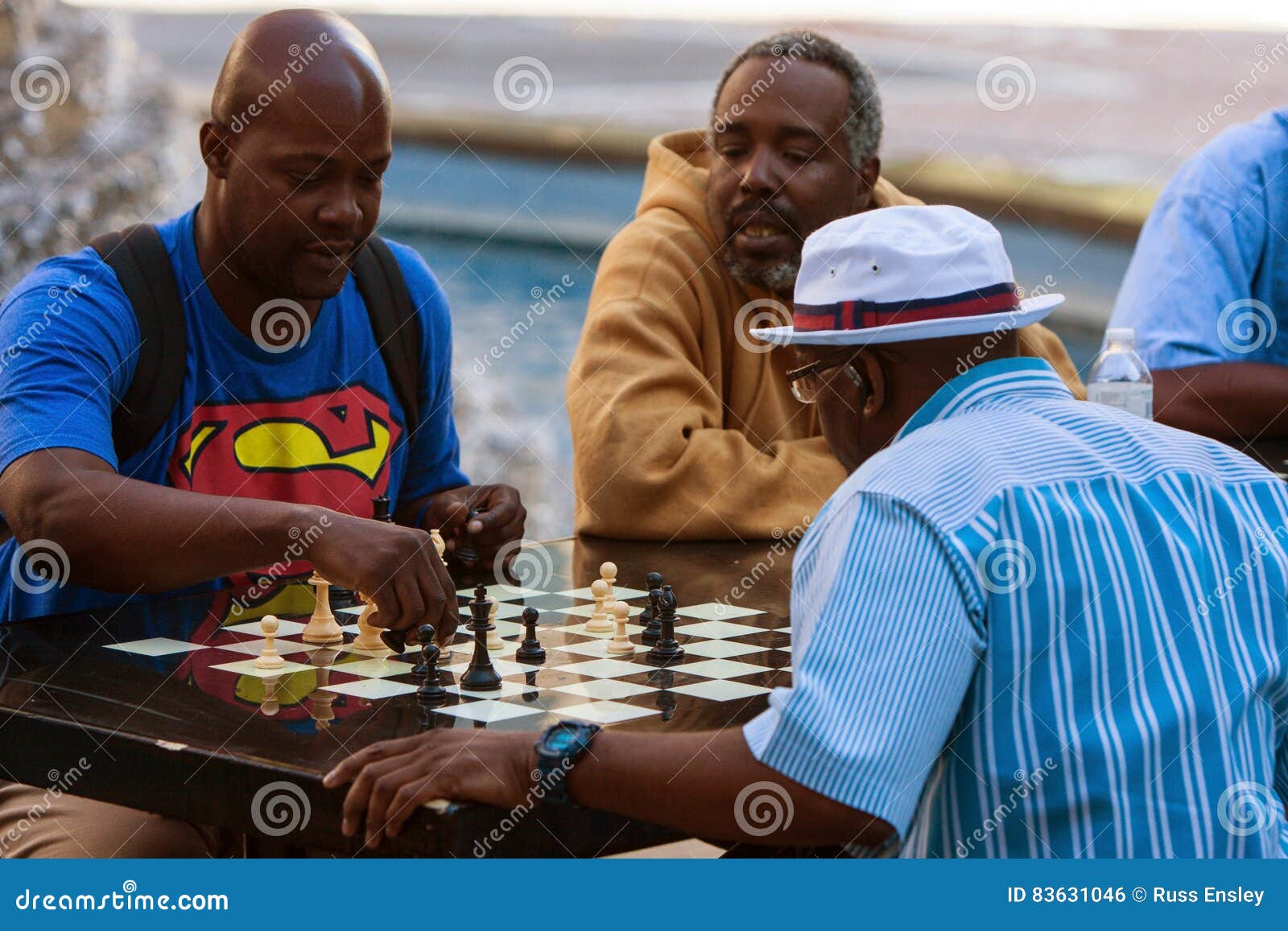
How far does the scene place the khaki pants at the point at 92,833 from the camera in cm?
210

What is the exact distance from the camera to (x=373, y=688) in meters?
1.97

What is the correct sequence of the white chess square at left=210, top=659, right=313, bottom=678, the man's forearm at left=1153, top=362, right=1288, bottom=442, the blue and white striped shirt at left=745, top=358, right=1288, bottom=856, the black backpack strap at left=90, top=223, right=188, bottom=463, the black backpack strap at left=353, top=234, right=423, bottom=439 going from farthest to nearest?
the man's forearm at left=1153, top=362, right=1288, bottom=442 < the black backpack strap at left=353, top=234, right=423, bottom=439 < the black backpack strap at left=90, top=223, right=188, bottom=463 < the white chess square at left=210, top=659, right=313, bottom=678 < the blue and white striped shirt at left=745, top=358, right=1288, bottom=856

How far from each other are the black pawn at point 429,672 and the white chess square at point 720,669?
0.35 meters

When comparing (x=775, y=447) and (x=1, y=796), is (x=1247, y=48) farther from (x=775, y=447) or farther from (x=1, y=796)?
(x=1, y=796)

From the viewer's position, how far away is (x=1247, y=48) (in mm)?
6004

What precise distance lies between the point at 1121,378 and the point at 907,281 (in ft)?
6.27

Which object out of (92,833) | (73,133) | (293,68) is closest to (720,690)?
(92,833)

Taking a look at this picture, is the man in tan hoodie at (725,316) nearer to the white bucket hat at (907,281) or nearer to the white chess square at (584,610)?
the white chess square at (584,610)

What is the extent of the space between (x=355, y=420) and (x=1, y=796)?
0.93m

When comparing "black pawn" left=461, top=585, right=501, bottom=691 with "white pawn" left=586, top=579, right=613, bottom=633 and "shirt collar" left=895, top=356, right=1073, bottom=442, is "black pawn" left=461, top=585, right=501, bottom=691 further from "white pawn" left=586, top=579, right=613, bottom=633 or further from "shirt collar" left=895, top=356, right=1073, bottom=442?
"shirt collar" left=895, top=356, right=1073, bottom=442

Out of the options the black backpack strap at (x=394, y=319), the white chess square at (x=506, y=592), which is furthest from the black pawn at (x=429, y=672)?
the black backpack strap at (x=394, y=319)

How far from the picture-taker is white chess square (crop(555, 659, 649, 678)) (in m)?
2.05

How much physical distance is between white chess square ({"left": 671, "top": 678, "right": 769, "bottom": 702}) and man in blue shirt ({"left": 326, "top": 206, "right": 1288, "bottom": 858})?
43 centimetres

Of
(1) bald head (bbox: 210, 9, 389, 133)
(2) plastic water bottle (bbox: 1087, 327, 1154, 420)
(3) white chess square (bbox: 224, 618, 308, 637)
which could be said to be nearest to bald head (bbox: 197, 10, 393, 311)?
(1) bald head (bbox: 210, 9, 389, 133)
